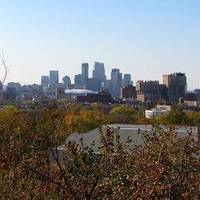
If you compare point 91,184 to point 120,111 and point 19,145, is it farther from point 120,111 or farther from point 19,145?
point 120,111

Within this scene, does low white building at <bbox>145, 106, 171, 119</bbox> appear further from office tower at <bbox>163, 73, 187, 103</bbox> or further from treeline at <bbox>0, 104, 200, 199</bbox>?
office tower at <bbox>163, 73, 187, 103</bbox>

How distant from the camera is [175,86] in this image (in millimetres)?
143125

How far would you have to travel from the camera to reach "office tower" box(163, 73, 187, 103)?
14312cm

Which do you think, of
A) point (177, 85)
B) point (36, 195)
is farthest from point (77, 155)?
point (177, 85)

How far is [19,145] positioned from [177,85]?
14028cm

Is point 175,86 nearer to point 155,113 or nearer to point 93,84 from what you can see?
point 93,84

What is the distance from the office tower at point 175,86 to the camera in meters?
143

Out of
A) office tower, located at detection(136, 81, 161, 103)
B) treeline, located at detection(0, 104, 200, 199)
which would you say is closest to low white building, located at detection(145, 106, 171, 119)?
treeline, located at detection(0, 104, 200, 199)

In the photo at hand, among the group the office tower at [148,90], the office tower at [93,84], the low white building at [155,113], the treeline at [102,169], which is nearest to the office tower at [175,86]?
the office tower at [148,90]

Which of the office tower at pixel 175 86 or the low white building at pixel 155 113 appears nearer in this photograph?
the low white building at pixel 155 113

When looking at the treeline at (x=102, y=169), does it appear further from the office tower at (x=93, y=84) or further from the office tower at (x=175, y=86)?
the office tower at (x=93, y=84)

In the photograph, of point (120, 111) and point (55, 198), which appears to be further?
point (120, 111)

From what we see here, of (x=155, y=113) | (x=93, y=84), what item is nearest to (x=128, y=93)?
(x=93, y=84)

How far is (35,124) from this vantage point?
7.76 metres
